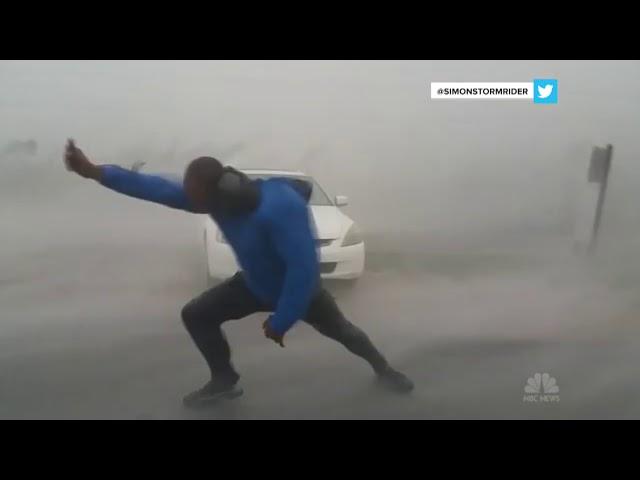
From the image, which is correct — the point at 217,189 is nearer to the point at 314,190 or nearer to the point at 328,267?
the point at 314,190

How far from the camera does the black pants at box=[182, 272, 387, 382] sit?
2.81m

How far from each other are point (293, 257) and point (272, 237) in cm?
14

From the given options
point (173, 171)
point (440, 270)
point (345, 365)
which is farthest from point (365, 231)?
point (173, 171)

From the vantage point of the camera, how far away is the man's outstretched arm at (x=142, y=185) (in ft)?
8.96

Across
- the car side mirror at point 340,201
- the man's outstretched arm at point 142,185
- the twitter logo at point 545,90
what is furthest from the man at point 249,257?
the twitter logo at point 545,90

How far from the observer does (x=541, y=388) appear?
2959 millimetres

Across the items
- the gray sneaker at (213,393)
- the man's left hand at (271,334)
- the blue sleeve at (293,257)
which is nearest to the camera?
the blue sleeve at (293,257)

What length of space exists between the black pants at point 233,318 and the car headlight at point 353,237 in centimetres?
27

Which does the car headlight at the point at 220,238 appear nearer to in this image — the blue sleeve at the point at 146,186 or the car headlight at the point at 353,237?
the blue sleeve at the point at 146,186

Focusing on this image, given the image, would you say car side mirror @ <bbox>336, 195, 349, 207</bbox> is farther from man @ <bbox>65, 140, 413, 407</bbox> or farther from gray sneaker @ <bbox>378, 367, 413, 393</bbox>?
gray sneaker @ <bbox>378, 367, 413, 393</bbox>

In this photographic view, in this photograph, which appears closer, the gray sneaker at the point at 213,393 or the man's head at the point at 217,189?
the man's head at the point at 217,189

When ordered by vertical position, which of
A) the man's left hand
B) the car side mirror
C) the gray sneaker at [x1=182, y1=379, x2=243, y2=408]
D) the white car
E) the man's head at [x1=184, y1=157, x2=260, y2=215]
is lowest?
the gray sneaker at [x1=182, y1=379, x2=243, y2=408]

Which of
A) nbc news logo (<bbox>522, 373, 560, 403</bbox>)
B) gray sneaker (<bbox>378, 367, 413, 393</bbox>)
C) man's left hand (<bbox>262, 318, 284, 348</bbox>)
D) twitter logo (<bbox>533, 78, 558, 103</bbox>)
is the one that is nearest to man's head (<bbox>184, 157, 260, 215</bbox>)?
man's left hand (<bbox>262, 318, 284, 348</bbox>)

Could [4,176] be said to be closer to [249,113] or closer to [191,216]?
[191,216]
